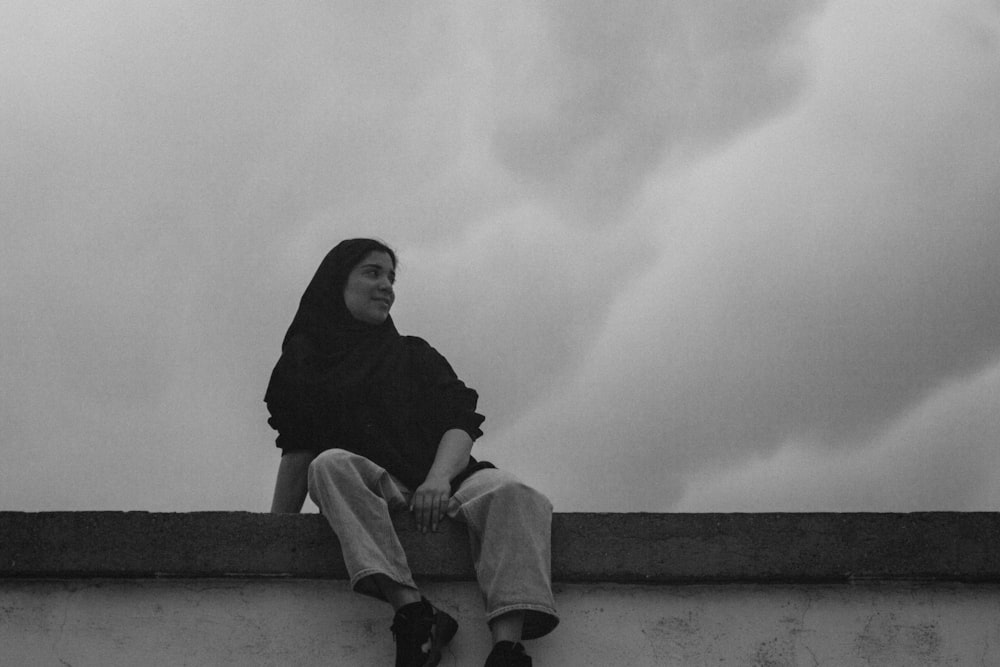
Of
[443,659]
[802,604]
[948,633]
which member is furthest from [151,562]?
[948,633]

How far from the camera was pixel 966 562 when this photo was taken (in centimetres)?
377

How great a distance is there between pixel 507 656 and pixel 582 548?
0.51 metres

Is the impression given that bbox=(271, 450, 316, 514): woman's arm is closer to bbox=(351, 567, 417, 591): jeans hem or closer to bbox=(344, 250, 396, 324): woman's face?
bbox=(344, 250, 396, 324): woman's face

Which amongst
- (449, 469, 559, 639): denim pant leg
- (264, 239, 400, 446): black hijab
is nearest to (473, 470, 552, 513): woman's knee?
(449, 469, 559, 639): denim pant leg

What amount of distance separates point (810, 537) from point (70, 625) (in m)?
2.59

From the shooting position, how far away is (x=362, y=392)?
4.20 metres

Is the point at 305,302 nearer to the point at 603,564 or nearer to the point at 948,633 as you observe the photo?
the point at 603,564

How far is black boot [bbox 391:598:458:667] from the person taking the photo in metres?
3.40

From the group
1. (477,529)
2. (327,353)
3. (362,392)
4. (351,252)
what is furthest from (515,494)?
(351,252)

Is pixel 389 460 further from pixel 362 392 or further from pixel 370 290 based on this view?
pixel 370 290

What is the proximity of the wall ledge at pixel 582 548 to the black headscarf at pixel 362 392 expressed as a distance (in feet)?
1.41

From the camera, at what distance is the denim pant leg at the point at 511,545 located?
346 centimetres

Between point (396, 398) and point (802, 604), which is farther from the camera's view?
point (396, 398)

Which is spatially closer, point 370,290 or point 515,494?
point 515,494
